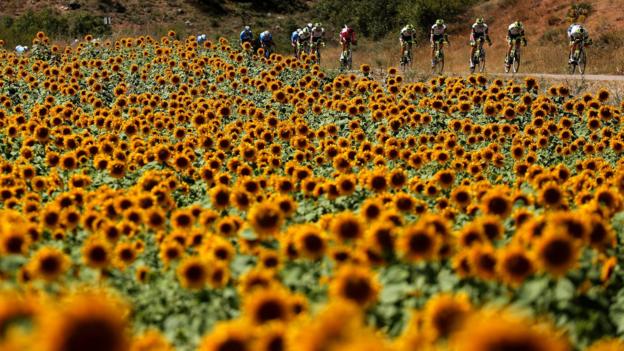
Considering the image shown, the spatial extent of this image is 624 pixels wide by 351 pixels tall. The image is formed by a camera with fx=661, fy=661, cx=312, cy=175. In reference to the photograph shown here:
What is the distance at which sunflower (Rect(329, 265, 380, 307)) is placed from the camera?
3021 mm

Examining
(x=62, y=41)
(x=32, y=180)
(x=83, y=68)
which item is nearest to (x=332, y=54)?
(x=62, y=41)

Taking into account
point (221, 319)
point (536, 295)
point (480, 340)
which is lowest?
point (221, 319)

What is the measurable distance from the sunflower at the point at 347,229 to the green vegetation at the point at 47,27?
2759cm

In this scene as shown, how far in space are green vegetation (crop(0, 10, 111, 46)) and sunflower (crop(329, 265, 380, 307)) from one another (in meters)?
28.3

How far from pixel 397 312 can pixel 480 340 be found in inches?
59.6

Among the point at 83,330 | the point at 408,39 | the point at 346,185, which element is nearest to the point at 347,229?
the point at 346,185

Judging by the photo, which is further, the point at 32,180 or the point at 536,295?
the point at 32,180

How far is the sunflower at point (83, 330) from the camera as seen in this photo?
1923mm

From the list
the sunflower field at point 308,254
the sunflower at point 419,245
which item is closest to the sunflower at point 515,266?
the sunflower field at point 308,254

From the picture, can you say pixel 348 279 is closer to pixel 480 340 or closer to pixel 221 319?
pixel 221 319

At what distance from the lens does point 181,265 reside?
363 centimetres

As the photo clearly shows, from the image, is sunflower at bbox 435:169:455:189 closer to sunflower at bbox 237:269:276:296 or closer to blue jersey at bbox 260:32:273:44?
sunflower at bbox 237:269:276:296

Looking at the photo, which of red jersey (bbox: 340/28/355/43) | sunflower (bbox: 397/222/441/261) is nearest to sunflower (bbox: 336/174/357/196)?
sunflower (bbox: 397/222/441/261)

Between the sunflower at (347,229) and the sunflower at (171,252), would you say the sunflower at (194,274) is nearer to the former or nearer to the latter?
the sunflower at (171,252)
